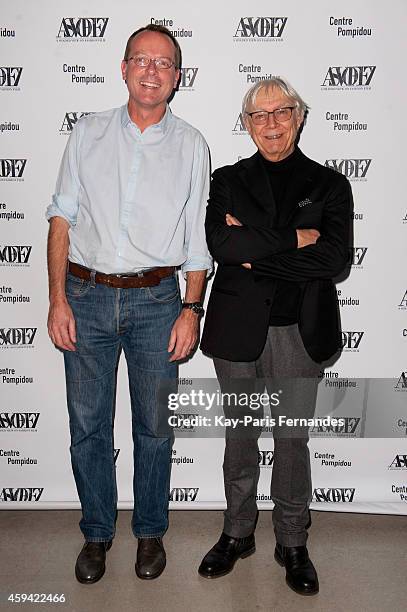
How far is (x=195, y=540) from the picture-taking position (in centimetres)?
286

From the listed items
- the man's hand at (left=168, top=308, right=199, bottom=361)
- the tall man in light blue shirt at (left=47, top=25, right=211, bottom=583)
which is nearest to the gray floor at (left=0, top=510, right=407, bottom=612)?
the tall man in light blue shirt at (left=47, top=25, right=211, bottom=583)

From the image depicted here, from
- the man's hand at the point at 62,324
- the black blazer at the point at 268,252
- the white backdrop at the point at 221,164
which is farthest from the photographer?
the white backdrop at the point at 221,164

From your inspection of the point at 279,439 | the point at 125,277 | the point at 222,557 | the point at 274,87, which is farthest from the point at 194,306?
the point at 222,557

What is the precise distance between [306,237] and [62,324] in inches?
35.8

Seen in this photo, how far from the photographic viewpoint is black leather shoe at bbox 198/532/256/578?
2543 mm

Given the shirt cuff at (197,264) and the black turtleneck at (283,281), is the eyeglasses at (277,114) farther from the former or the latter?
the shirt cuff at (197,264)

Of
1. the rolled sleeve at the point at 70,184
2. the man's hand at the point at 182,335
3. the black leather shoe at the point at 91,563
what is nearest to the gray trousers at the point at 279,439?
the man's hand at the point at 182,335

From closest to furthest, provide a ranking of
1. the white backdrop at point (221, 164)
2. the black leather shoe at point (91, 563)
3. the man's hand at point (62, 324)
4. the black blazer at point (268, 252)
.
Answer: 1. the black blazer at point (268, 252)
2. the man's hand at point (62, 324)
3. the black leather shoe at point (91, 563)
4. the white backdrop at point (221, 164)

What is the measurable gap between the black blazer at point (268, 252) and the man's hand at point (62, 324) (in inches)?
19.3

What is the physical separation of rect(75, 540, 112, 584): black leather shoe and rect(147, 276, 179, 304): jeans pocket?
1.00 meters

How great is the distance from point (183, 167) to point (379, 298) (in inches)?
44.2

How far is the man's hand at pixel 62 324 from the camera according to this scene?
2.37 meters

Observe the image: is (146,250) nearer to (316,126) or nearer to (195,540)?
(316,126)

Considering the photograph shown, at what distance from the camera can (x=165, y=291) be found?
2.43 meters
